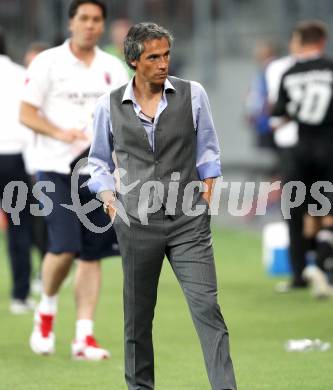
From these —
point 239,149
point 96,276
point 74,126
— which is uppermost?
point 74,126

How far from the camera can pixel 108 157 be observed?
7.95 m

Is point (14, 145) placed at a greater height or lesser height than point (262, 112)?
greater

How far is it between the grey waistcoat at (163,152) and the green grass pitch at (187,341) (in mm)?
1674

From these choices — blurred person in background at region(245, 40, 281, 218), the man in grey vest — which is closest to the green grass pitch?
the man in grey vest

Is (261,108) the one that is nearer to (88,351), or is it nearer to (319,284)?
(319,284)

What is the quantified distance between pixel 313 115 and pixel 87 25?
13.1ft

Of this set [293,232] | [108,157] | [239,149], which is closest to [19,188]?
[293,232]

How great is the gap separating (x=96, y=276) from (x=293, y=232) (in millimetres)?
4392

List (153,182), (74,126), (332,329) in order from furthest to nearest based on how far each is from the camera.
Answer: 1. (332,329)
2. (74,126)
3. (153,182)

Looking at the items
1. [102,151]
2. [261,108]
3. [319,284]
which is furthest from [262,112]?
[102,151]

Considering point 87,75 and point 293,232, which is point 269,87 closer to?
point 293,232

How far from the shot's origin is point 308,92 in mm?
13609

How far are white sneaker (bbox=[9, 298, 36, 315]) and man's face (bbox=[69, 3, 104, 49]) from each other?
3.48 meters

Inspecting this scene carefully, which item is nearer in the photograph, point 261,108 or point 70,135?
point 70,135
